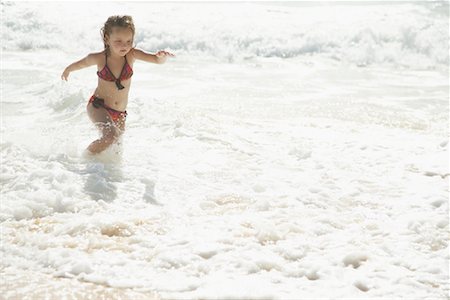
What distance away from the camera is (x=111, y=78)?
17.9ft

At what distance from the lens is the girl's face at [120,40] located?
4.99m

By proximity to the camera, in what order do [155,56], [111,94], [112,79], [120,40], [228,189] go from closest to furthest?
1. [228,189]
2. [120,40]
3. [155,56]
4. [112,79]
5. [111,94]

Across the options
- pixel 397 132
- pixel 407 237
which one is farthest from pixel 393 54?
pixel 407 237

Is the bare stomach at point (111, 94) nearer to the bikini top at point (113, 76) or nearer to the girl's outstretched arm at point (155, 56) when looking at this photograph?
the bikini top at point (113, 76)

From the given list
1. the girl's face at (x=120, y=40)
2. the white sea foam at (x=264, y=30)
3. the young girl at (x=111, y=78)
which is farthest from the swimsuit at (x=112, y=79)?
the white sea foam at (x=264, y=30)

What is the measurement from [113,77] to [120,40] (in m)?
0.55

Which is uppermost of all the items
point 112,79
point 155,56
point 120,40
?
point 120,40

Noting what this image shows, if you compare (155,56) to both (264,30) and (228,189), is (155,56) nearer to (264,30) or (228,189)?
(228,189)

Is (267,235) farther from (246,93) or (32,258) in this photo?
(246,93)

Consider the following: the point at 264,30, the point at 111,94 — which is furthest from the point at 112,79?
the point at 264,30

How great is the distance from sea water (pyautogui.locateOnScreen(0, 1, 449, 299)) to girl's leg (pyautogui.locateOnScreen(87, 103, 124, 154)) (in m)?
0.12

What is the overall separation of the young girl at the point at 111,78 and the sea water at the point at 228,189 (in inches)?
10.8

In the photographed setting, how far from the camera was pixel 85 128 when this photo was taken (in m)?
6.53

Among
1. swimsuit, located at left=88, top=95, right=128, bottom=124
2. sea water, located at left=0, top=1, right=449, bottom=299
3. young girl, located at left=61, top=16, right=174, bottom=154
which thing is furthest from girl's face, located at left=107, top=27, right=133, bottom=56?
sea water, located at left=0, top=1, right=449, bottom=299
